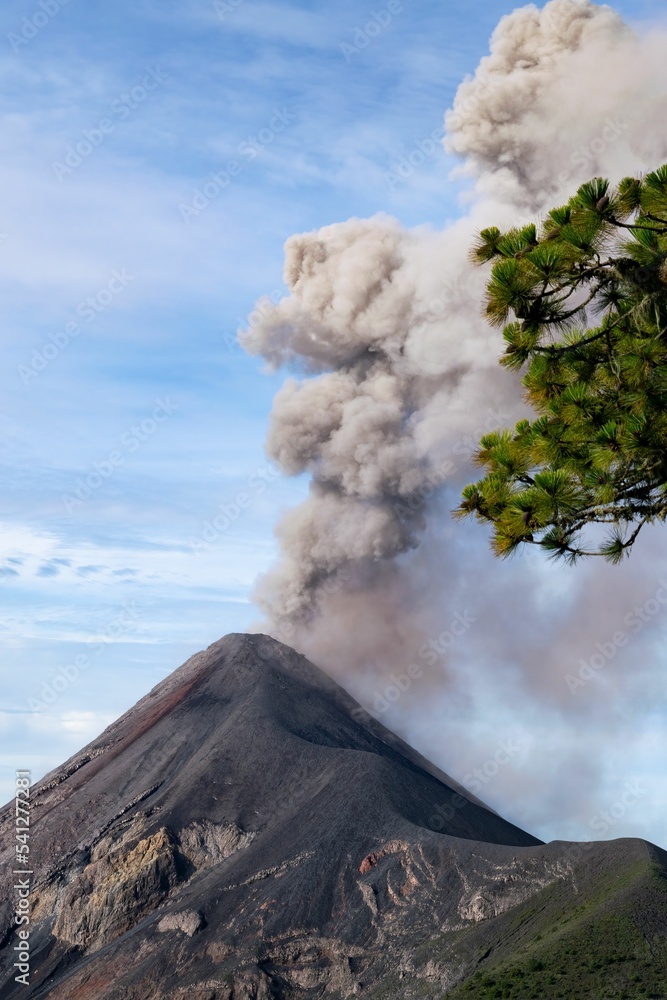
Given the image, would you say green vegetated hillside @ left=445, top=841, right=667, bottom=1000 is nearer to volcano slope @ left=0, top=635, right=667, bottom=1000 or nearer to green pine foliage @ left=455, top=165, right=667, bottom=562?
volcano slope @ left=0, top=635, right=667, bottom=1000

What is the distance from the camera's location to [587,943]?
139ft

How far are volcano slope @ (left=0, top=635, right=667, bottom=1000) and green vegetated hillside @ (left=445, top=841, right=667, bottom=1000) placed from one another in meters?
0.10

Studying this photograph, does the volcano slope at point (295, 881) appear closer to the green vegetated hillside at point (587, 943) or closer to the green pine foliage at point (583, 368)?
the green vegetated hillside at point (587, 943)

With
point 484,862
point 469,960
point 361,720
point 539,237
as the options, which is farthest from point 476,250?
point 361,720

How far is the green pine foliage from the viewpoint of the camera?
18844 millimetres

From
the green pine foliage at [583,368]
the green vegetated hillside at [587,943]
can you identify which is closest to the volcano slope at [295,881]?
the green vegetated hillside at [587,943]

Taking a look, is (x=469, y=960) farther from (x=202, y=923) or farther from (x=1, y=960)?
(x=1, y=960)

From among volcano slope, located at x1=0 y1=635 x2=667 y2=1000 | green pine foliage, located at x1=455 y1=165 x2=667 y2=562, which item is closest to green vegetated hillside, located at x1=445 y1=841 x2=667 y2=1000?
volcano slope, located at x1=0 y1=635 x2=667 y2=1000

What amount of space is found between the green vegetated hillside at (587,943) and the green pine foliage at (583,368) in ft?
89.2

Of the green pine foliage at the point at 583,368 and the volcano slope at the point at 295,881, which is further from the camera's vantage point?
the volcano slope at the point at 295,881

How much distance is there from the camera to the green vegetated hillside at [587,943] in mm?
39844

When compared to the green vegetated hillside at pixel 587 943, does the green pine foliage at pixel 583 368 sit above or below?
above

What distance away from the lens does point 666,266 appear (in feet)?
62.4

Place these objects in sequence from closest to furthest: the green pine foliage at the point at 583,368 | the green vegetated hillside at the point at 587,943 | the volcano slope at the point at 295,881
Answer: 1. the green pine foliage at the point at 583,368
2. the green vegetated hillside at the point at 587,943
3. the volcano slope at the point at 295,881
